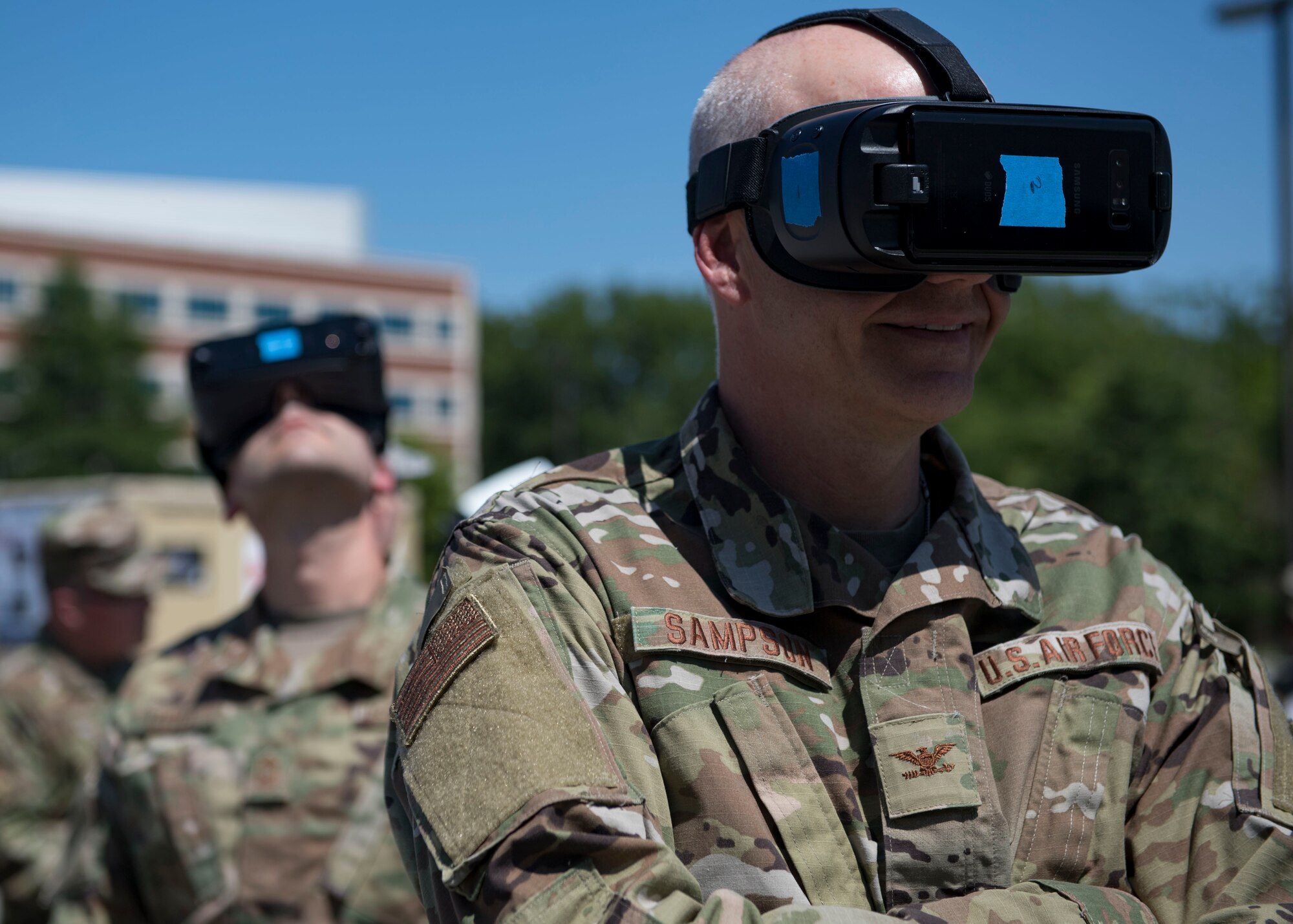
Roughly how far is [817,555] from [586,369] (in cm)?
6496

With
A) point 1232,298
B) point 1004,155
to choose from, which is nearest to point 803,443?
point 1004,155

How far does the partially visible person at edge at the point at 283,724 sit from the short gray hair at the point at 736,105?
1.81 metres

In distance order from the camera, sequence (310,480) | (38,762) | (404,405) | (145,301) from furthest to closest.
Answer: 1. (404,405)
2. (145,301)
3. (38,762)
4. (310,480)

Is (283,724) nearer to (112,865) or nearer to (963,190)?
(112,865)

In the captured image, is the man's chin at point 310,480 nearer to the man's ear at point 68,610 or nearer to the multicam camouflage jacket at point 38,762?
the multicam camouflage jacket at point 38,762

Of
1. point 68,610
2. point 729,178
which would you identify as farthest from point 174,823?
point 68,610

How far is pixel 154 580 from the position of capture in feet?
20.7

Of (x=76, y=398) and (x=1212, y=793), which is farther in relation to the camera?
(x=76, y=398)

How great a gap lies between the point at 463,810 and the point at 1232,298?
2025 inches

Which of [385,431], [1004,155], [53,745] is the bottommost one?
[53,745]

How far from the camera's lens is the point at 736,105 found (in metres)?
2.09

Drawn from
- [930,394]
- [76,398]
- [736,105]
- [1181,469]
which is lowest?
[76,398]

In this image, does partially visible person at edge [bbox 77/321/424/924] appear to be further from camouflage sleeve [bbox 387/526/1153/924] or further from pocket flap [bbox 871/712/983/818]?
pocket flap [bbox 871/712/983/818]

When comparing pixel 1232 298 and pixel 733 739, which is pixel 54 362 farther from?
pixel 733 739
